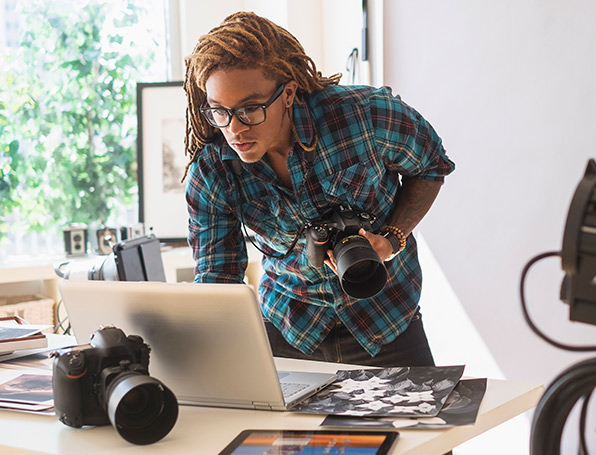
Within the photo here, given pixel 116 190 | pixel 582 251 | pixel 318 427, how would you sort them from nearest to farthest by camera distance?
pixel 582 251, pixel 318 427, pixel 116 190

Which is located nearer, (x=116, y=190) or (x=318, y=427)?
(x=318, y=427)

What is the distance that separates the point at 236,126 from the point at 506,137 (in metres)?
1.06

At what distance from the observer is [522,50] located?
77.4 inches

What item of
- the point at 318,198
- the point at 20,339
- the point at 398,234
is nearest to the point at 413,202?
the point at 398,234

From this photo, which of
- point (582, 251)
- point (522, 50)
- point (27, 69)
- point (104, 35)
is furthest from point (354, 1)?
point (582, 251)

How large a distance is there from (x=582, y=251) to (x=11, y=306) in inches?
104

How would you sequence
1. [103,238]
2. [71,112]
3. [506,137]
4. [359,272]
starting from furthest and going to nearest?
[71,112]
[103,238]
[506,137]
[359,272]

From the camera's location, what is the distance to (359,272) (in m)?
1.24

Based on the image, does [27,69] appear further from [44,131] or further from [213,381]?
[213,381]

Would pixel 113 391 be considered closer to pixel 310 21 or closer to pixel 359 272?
pixel 359 272

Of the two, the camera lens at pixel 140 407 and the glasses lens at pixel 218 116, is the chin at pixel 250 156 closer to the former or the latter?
the glasses lens at pixel 218 116

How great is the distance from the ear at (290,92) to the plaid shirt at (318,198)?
1.1 inches

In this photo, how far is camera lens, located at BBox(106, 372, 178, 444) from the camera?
38.8 inches

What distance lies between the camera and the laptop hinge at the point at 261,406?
3.63ft
